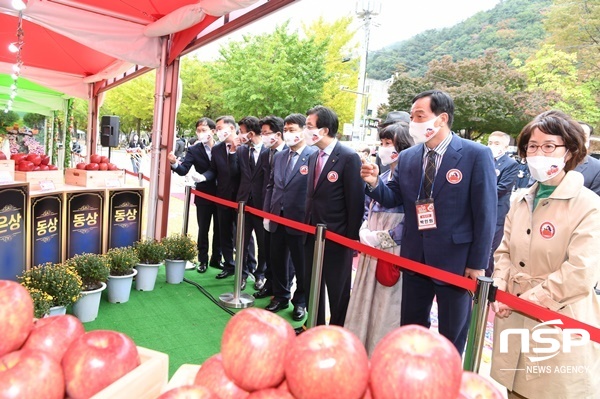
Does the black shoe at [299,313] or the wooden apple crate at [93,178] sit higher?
the wooden apple crate at [93,178]

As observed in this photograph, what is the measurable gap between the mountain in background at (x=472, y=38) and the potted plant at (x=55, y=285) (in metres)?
44.8

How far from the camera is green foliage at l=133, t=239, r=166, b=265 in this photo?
4.74m

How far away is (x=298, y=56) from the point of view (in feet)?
64.4

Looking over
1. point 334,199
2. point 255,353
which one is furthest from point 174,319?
point 255,353

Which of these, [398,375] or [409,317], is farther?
[409,317]

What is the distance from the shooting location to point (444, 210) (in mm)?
2443

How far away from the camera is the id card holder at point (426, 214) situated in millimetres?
2471

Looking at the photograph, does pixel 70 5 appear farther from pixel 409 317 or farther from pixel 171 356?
pixel 409 317

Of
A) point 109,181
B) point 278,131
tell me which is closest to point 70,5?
point 109,181

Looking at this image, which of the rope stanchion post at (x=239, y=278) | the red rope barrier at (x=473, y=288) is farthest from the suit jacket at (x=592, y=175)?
the rope stanchion post at (x=239, y=278)

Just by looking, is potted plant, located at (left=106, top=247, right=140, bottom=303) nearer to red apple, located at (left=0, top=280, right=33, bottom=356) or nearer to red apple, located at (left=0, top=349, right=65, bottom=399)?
red apple, located at (left=0, top=280, right=33, bottom=356)

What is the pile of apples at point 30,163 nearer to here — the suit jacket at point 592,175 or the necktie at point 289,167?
the necktie at point 289,167

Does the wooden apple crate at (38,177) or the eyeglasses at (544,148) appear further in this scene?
the wooden apple crate at (38,177)

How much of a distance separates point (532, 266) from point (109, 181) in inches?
181
